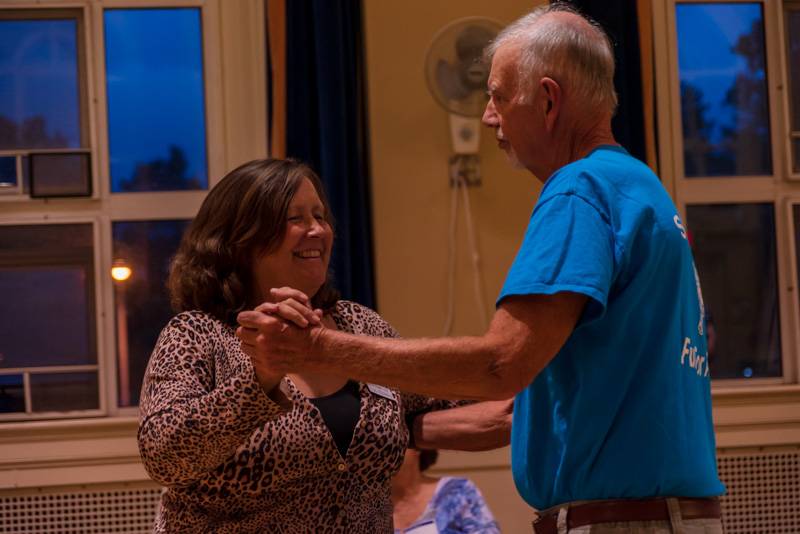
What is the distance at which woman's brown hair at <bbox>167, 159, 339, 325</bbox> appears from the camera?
6.97 ft

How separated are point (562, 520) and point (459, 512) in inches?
74.4

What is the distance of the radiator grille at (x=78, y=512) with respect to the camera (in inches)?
166

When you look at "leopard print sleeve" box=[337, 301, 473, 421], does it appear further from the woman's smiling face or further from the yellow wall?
the yellow wall

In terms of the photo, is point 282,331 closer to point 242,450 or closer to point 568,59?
point 242,450

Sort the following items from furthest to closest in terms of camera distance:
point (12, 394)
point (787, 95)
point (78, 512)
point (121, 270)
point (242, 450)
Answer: point (787, 95) → point (121, 270) → point (12, 394) → point (78, 512) → point (242, 450)

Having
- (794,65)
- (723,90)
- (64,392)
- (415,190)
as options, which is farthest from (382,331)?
(794,65)

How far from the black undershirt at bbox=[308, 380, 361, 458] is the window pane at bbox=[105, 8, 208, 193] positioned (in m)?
2.59

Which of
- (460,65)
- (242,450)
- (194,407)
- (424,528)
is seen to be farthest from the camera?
(460,65)

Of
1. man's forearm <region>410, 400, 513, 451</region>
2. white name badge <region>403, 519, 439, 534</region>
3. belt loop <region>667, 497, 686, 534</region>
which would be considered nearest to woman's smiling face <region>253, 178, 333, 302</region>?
man's forearm <region>410, 400, 513, 451</region>

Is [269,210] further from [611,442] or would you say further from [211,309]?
[611,442]

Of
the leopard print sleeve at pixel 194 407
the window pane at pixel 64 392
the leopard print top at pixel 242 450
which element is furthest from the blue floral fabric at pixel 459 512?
the window pane at pixel 64 392

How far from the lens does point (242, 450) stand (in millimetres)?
1930

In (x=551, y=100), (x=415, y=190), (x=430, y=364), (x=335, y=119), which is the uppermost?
(x=335, y=119)

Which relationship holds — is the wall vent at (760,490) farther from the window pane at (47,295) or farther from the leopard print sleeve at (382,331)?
the window pane at (47,295)
